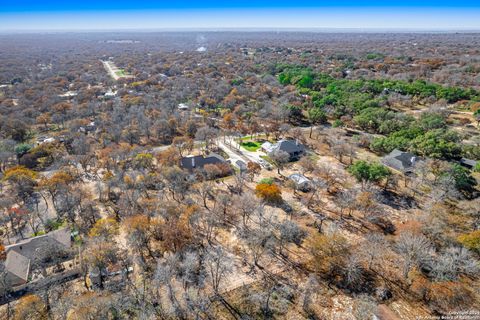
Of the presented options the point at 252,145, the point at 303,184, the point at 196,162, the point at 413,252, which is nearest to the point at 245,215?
the point at 303,184

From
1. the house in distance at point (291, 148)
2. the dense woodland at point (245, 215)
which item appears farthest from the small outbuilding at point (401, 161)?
the house in distance at point (291, 148)

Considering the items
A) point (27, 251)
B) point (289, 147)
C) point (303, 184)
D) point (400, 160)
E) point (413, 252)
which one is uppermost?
point (289, 147)

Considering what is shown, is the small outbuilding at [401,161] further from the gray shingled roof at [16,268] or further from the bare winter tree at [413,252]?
the gray shingled roof at [16,268]

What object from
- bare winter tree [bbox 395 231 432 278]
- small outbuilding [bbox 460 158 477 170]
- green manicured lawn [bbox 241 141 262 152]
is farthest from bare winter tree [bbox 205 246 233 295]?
small outbuilding [bbox 460 158 477 170]

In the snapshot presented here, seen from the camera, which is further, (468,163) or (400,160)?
(400,160)

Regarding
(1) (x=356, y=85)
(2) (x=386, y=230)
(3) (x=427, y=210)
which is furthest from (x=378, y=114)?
(2) (x=386, y=230)

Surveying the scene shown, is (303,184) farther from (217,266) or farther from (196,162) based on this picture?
(217,266)

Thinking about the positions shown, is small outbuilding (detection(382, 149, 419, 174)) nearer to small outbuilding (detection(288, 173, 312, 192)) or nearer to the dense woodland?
the dense woodland

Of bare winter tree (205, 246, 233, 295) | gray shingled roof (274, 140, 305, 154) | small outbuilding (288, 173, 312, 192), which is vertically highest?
gray shingled roof (274, 140, 305, 154)
